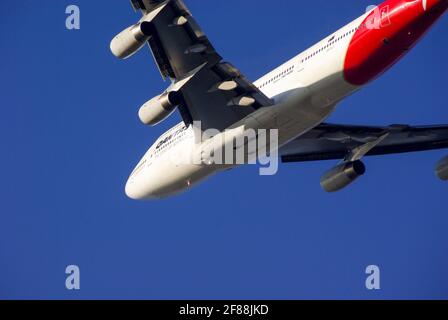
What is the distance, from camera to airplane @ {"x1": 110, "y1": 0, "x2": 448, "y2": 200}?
113 ft

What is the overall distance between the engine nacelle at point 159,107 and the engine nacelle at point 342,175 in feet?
26.8

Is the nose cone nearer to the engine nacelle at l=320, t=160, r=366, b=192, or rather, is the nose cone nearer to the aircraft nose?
the aircraft nose

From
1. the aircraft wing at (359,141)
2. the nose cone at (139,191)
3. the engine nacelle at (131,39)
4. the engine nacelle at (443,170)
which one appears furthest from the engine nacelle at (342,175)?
the engine nacelle at (131,39)

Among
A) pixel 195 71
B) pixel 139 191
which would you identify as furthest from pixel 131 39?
pixel 139 191

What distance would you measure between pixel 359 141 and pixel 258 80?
6223mm

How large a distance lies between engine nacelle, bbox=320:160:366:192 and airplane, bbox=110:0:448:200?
0.70ft

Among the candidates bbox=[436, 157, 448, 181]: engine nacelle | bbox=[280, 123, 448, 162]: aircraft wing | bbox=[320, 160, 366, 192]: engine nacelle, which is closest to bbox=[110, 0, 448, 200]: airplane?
bbox=[320, 160, 366, 192]: engine nacelle

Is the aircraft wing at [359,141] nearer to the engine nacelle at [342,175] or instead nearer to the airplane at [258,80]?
the engine nacelle at [342,175]

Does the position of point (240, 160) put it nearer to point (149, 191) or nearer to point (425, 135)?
point (149, 191)

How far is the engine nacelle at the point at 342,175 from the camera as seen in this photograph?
40.7 m

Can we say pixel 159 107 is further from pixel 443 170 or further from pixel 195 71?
pixel 443 170

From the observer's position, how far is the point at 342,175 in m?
41.0

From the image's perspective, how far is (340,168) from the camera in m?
41.2
